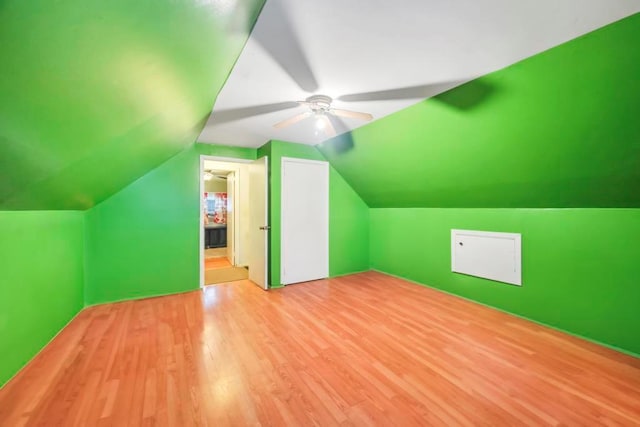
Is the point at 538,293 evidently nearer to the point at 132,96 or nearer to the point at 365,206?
the point at 365,206

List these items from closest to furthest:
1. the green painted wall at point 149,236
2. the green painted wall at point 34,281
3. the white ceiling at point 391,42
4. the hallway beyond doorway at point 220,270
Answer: the white ceiling at point 391,42 → the green painted wall at point 34,281 → the green painted wall at point 149,236 → the hallway beyond doorway at point 220,270

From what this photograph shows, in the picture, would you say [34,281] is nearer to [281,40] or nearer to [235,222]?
[281,40]

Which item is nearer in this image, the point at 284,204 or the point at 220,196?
the point at 284,204

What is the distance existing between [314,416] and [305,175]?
10.4ft

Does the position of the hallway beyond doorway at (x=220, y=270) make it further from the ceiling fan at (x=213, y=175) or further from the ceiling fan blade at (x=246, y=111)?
the ceiling fan blade at (x=246, y=111)

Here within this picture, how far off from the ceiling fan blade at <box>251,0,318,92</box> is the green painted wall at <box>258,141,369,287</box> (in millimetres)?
1942

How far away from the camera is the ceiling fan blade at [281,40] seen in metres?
1.31

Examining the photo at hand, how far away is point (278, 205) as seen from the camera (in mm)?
3836

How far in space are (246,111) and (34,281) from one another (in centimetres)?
233

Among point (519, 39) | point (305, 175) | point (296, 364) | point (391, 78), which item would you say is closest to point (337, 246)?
point (305, 175)

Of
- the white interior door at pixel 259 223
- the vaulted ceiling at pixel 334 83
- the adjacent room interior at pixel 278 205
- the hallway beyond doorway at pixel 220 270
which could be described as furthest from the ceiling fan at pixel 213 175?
the vaulted ceiling at pixel 334 83

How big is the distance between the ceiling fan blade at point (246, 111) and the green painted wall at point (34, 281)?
5.81 ft

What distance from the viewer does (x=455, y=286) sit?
11.3ft

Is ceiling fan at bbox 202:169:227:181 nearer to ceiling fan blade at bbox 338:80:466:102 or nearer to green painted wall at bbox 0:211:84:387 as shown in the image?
green painted wall at bbox 0:211:84:387
